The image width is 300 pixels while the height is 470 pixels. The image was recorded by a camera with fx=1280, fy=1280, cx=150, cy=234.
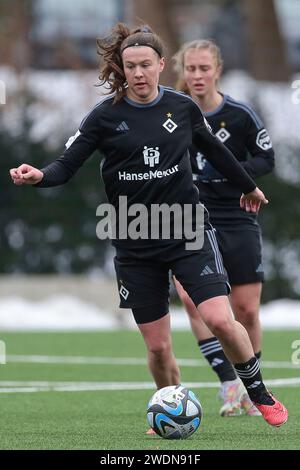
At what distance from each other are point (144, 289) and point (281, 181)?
13.1m

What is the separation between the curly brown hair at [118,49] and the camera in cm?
770

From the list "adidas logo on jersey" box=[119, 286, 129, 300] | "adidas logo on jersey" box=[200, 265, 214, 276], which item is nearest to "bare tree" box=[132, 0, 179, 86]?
"adidas logo on jersey" box=[119, 286, 129, 300]

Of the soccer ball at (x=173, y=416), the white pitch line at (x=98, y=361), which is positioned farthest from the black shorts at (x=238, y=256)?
the white pitch line at (x=98, y=361)

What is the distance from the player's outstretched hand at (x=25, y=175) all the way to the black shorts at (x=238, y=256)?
2.13 meters

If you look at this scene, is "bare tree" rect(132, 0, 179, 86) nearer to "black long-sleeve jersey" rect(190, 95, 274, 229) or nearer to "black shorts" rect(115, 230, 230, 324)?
"black long-sleeve jersey" rect(190, 95, 274, 229)

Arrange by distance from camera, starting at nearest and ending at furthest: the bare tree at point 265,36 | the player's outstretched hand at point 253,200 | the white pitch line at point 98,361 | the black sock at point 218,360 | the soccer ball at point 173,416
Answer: the soccer ball at point 173,416 → the player's outstretched hand at point 253,200 → the black sock at point 218,360 → the white pitch line at point 98,361 → the bare tree at point 265,36

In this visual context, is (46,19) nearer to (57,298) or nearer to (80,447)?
(57,298)

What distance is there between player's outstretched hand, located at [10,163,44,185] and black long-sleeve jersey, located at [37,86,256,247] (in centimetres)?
19

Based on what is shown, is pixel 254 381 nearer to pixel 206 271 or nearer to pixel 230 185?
pixel 206 271

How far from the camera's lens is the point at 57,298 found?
2030 cm

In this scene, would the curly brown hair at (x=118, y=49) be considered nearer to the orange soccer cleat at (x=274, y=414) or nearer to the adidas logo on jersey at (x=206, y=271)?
the adidas logo on jersey at (x=206, y=271)

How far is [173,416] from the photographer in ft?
24.2

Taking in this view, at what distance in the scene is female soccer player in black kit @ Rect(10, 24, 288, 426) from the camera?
7.58 metres
